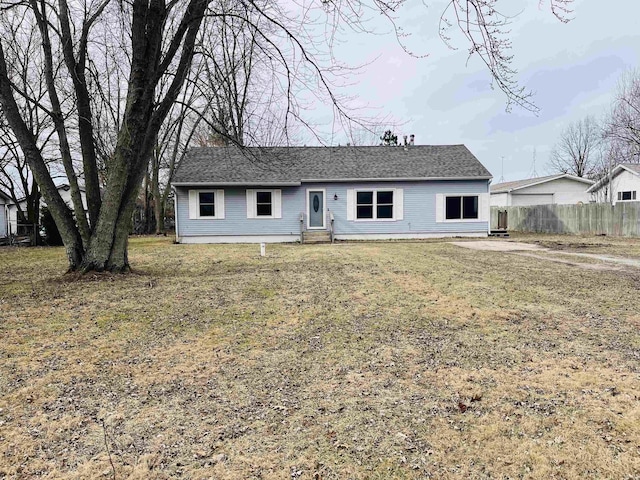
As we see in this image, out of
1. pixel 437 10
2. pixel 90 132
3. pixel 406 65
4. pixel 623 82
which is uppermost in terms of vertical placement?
pixel 623 82

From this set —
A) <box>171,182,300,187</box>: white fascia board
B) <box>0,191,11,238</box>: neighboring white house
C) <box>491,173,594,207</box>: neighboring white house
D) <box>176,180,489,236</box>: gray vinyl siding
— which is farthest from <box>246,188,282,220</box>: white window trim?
<box>0,191,11,238</box>: neighboring white house

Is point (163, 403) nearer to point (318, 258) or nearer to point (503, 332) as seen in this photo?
point (503, 332)

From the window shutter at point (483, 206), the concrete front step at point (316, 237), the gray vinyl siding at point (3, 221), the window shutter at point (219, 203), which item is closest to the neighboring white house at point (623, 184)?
the window shutter at point (483, 206)

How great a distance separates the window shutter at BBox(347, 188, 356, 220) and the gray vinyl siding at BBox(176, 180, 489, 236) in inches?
5.7

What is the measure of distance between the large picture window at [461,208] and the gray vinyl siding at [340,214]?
0.25 meters

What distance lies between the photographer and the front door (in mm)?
16625

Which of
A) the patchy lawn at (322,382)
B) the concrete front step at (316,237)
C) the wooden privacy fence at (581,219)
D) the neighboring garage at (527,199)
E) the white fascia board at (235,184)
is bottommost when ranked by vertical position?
the patchy lawn at (322,382)

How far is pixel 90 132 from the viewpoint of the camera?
26.1ft

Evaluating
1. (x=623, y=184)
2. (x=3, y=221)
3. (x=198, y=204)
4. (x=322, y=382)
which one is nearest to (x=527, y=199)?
(x=623, y=184)

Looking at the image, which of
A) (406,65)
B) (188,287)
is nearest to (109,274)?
(188,287)

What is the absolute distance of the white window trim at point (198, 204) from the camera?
16188 millimetres

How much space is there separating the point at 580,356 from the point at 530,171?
5086 cm

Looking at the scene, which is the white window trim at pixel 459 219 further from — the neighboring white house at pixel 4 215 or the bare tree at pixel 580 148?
the bare tree at pixel 580 148

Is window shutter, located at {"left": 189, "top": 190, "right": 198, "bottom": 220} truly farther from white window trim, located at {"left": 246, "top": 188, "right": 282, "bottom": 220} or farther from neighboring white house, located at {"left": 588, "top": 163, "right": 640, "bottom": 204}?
neighboring white house, located at {"left": 588, "top": 163, "right": 640, "bottom": 204}
